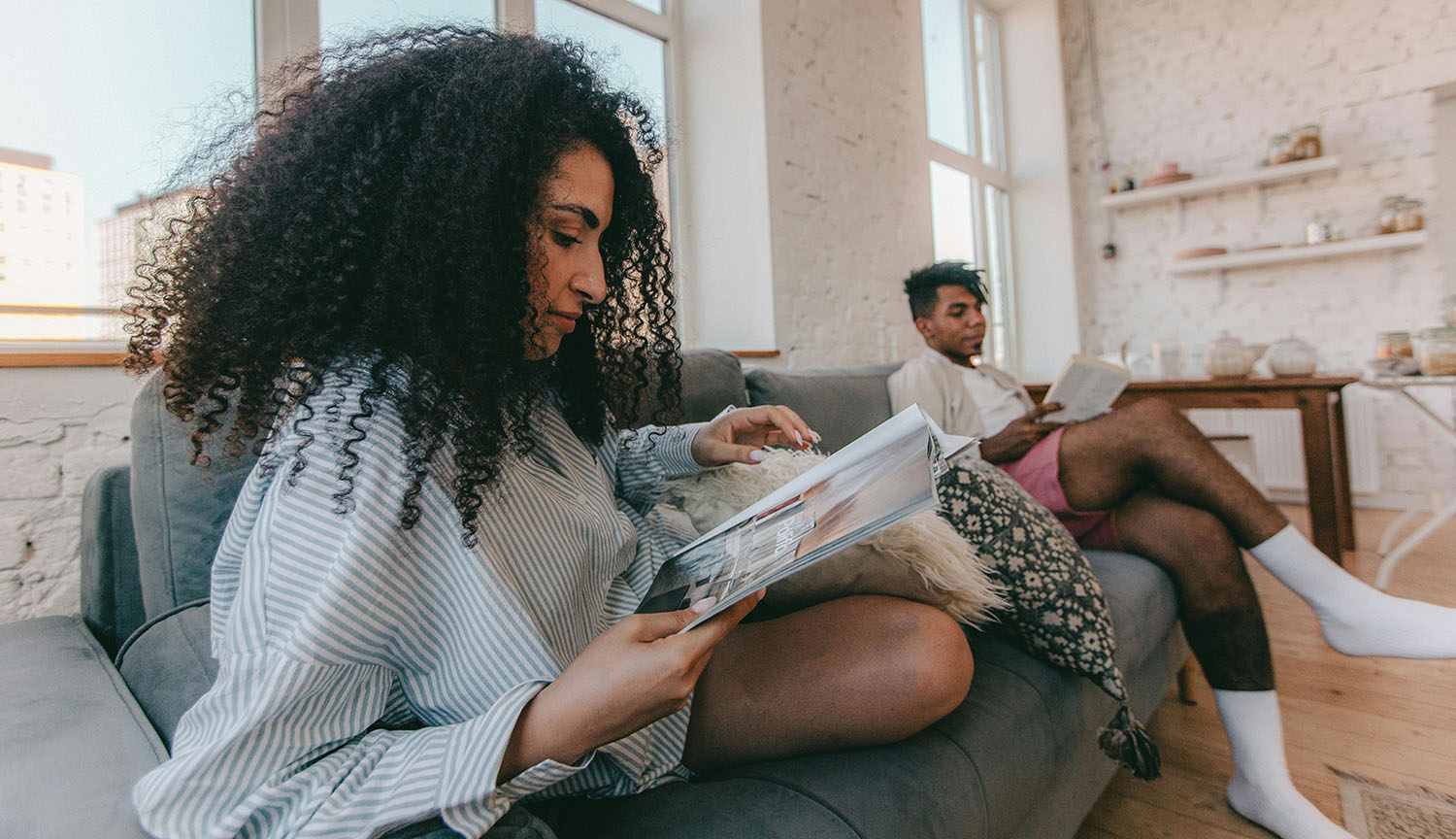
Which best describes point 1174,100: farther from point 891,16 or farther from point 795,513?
point 795,513

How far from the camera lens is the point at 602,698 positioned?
53cm

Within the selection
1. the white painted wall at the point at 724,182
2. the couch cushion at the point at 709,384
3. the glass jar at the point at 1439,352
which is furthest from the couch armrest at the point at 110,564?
the glass jar at the point at 1439,352

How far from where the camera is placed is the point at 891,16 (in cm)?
346

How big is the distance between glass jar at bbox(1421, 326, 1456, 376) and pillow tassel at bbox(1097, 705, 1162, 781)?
214 cm

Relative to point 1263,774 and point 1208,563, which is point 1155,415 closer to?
point 1208,563

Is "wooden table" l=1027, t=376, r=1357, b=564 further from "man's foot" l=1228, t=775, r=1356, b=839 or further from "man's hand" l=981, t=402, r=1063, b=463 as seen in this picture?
"man's foot" l=1228, t=775, r=1356, b=839

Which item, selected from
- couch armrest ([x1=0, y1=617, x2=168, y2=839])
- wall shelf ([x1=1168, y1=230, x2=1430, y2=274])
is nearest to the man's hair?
couch armrest ([x1=0, y1=617, x2=168, y2=839])

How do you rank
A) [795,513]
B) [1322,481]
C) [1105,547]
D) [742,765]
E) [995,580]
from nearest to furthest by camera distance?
[795,513] < [742,765] < [995,580] < [1105,547] < [1322,481]

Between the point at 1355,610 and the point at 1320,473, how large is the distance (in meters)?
1.53

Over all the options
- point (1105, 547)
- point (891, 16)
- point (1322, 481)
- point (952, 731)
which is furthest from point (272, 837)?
point (891, 16)

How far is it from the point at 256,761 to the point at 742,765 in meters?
0.46

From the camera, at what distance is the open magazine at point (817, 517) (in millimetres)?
488

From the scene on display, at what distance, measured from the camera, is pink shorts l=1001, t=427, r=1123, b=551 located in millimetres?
1621

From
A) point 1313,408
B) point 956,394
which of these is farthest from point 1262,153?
point 956,394
